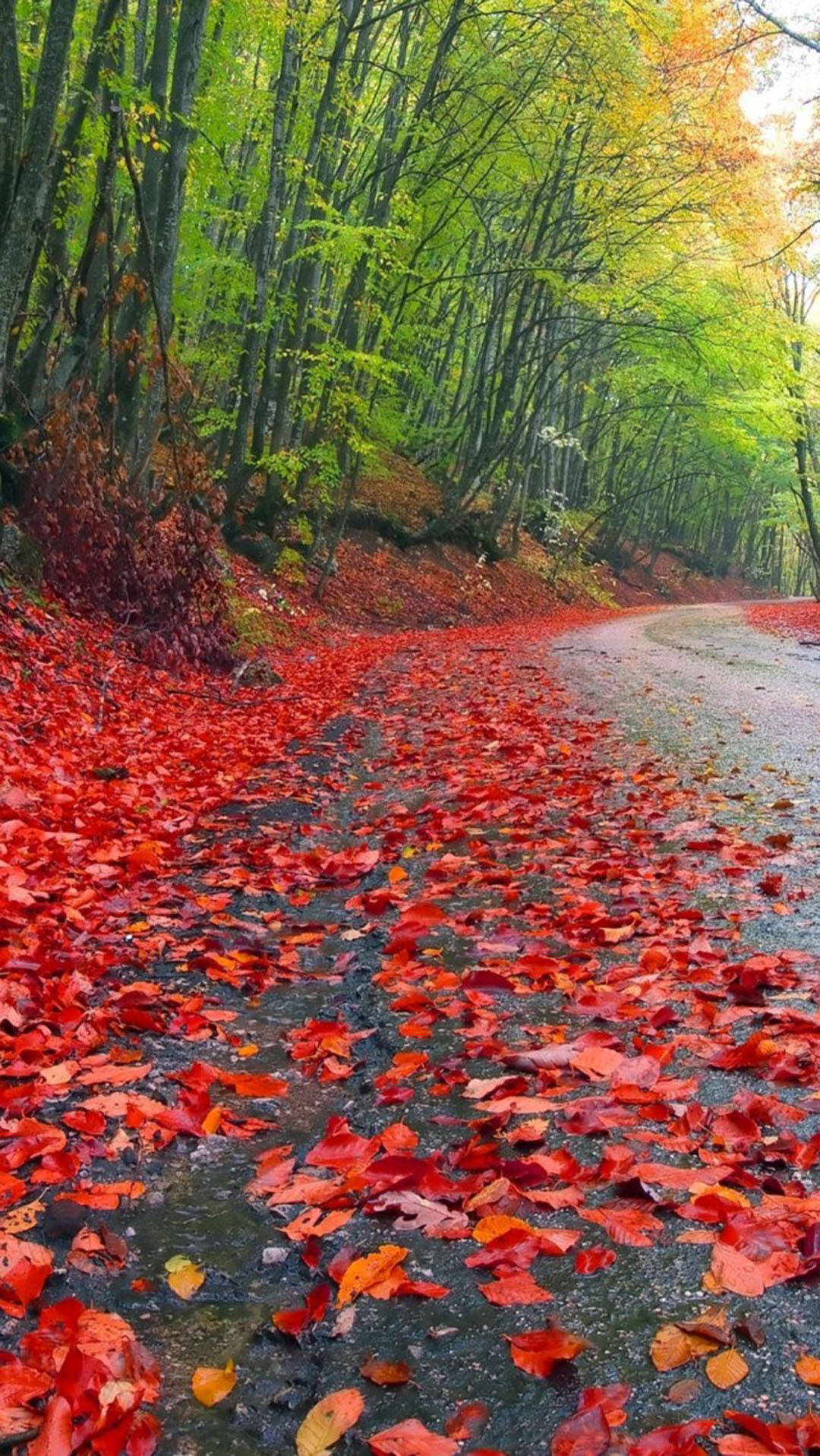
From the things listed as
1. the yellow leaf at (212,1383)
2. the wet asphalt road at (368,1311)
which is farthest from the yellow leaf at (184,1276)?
the yellow leaf at (212,1383)

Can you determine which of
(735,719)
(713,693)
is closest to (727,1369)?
(735,719)

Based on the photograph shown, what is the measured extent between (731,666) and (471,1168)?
10.5 metres

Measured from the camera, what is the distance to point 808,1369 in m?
1.59

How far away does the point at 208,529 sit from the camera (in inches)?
441

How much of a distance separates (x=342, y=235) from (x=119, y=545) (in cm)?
572

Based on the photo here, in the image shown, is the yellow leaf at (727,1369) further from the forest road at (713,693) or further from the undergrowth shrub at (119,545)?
the undergrowth shrub at (119,545)

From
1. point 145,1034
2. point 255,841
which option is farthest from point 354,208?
point 145,1034

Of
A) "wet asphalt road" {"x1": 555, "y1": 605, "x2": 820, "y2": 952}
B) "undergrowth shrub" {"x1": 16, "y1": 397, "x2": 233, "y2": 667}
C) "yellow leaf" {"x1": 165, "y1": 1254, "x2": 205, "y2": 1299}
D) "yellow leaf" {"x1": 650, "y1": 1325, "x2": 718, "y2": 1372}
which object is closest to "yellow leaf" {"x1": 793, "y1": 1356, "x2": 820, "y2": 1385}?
"yellow leaf" {"x1": 650, "y1": 1325, "x2": 718, "y2": 1372}

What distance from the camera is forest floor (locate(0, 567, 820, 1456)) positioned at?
1666mm

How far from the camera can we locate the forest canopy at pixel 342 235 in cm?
868

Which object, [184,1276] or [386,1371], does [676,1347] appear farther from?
[184,1276]

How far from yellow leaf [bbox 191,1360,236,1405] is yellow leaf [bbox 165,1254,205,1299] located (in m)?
0.22

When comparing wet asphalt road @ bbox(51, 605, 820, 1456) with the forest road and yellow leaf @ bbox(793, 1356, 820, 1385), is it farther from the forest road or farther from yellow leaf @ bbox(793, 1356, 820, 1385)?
the forest road

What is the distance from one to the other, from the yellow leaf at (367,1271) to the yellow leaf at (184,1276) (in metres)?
0.30
